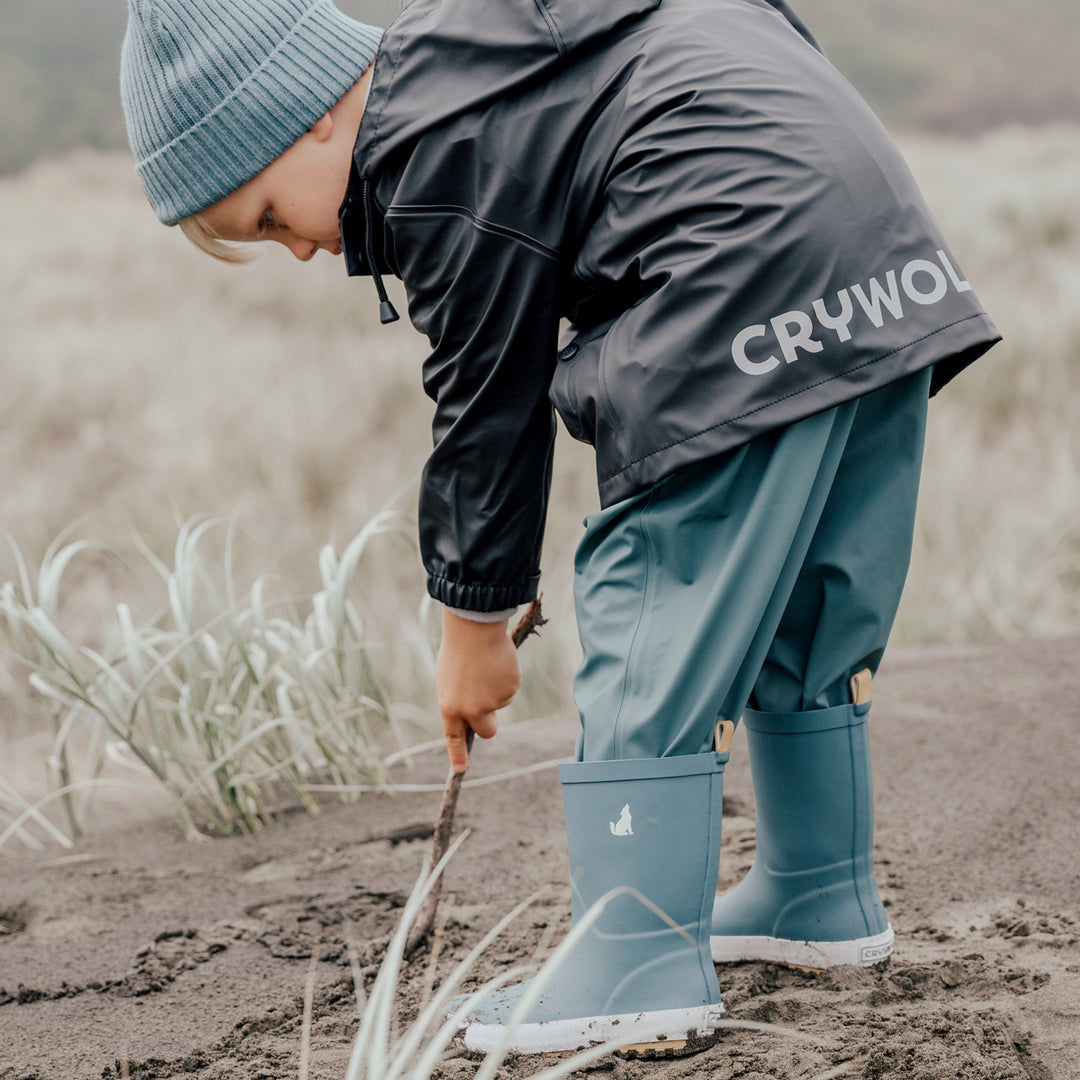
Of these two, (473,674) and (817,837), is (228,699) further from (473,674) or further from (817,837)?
(817,837)

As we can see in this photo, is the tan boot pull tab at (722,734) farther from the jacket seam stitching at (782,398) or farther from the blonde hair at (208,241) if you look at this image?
the blonde hair at (208,241)

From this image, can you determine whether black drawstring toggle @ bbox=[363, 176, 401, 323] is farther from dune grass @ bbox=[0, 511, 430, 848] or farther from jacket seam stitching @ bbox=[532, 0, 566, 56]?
dune grass @ bbox=[0, 511, 430, 848]

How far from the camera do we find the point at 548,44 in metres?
1.20

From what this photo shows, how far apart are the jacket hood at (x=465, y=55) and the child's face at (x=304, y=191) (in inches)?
3.8

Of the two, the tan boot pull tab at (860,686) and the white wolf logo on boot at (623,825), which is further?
the tan boot pull tab at (860,686)

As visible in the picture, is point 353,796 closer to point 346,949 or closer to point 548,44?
point 346,949

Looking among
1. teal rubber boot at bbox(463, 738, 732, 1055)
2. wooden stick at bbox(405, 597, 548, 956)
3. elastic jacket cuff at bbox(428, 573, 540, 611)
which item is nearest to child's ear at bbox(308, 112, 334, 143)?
elastic jacket cuff at bbox(428, 573, 540, 611)

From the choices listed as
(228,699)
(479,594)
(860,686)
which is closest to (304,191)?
(479,594)

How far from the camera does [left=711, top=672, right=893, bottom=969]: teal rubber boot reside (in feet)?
4.68

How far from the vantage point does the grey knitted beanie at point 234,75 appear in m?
1.33

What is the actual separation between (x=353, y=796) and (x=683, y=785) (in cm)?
124

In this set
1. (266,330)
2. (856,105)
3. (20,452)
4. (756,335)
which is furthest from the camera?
A: (266,330)

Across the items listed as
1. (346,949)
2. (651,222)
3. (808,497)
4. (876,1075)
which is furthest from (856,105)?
(346,949)

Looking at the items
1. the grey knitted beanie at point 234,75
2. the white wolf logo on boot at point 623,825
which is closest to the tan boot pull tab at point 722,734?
the white wolf logo on boot at point 623,825
